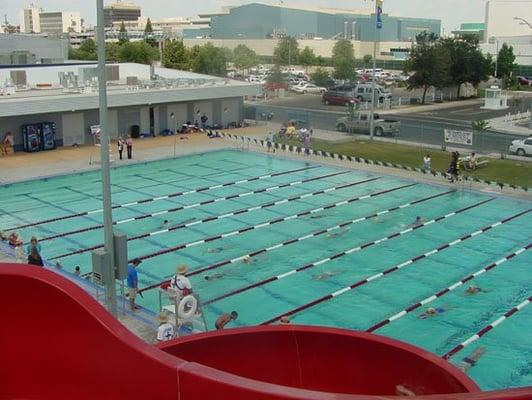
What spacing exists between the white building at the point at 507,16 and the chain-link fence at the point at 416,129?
82.3m

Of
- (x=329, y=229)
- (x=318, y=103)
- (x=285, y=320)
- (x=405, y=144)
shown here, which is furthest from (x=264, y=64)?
(x=285, y=320)

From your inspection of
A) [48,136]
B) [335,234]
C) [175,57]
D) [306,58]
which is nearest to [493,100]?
[175,57]

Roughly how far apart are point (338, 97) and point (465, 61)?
1187 centimetres

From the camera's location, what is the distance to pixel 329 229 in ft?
64.4

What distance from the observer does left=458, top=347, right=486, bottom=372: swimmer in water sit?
11399 mm

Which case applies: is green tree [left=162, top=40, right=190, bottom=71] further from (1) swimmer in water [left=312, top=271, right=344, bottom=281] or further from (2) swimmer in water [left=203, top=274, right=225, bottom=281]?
(1) swimmer in water [left=312, top=271, right=344, bottom=281]

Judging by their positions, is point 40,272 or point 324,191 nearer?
point 40,272

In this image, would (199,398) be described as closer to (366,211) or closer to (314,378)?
(314,378)

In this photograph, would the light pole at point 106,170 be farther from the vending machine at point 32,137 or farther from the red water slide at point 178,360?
the vending machine at point 32,137

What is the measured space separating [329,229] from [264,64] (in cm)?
7099

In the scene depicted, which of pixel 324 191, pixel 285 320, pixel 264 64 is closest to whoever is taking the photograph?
pixel 285 320

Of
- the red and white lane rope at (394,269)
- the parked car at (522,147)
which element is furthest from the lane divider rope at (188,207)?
the parked car at (522,147)

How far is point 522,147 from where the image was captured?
1241 inches

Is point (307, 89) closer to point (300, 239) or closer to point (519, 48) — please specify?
point (519, 48)
